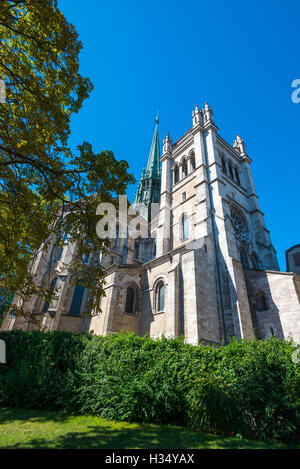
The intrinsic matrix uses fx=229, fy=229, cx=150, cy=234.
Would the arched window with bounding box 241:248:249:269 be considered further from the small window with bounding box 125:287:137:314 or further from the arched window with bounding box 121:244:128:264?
the arched window with bounding box 121:244:128:264

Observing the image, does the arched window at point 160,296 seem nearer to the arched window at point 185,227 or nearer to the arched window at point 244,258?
the arched window at point 185,227

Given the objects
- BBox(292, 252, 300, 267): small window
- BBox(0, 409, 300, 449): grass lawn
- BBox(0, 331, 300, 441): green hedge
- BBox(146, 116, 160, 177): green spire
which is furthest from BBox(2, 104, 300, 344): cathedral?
BBox(146, 116, 160, 177): green spire

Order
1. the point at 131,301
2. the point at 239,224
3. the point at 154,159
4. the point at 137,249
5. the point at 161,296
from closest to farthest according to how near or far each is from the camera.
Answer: the point at 161,296, the point at 131,301, the point at 239,224, the point at 137,249, the point at 154,159

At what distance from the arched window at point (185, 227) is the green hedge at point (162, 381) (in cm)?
1371

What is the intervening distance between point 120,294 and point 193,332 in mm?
5881

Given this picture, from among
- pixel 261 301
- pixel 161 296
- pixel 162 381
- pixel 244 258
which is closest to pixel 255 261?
pixel 244 258

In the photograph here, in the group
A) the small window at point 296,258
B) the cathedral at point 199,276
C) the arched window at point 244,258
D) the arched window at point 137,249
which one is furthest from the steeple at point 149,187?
the small window at point 296,258

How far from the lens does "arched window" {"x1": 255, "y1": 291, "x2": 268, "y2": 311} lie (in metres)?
16.4

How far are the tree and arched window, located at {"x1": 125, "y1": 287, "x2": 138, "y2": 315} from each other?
11398 mm

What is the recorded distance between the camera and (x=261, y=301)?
657 inches

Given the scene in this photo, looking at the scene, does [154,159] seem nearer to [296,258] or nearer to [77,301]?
[296,258]

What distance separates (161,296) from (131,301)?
2438 millimetres

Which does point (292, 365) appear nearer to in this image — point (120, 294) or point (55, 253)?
point (120, 294)

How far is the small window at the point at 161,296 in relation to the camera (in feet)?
54.0
